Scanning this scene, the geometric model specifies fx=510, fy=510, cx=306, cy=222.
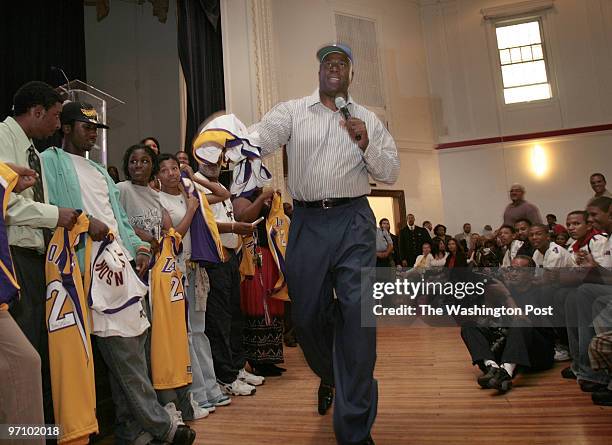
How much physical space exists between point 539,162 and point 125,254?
10.1 metres

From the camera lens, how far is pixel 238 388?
3.19 meters

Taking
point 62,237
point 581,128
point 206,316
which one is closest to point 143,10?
point 206,316

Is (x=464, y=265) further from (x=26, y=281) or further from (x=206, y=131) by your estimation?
(x=26, y=281)

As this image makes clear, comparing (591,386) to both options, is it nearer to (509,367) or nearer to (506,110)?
(509,367)

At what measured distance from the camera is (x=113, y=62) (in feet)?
28.3

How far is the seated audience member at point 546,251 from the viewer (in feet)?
12.1

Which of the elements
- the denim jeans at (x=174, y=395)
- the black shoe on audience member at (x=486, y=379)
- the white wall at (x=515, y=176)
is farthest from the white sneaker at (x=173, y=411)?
the white wall at (x=515, y=176)

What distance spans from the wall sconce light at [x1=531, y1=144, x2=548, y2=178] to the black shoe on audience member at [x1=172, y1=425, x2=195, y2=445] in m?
9.99

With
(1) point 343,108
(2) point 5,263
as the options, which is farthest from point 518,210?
(2) point 5,263

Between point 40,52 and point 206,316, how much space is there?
5.14 metres

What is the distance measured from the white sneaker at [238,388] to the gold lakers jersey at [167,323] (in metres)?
0.83

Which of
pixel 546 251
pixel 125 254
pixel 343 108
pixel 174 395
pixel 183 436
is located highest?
pixel 343 108

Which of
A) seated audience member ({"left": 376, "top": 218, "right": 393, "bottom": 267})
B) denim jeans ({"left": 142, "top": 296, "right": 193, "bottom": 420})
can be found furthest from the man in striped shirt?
seated audience member ({"left": 376, "top": 218, "right": 393, "bottom": 267})

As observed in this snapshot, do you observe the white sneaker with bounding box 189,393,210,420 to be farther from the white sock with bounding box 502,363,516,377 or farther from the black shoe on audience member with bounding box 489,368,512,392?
the white sock with bounding box 502,363,516,377
